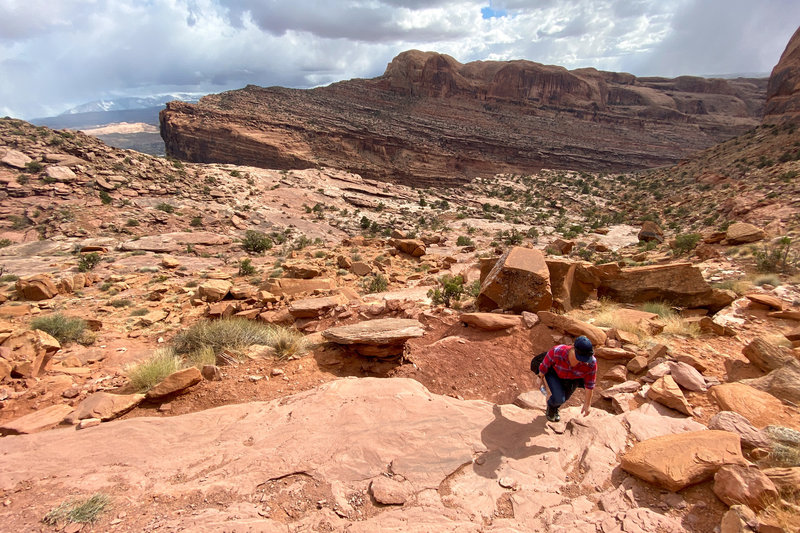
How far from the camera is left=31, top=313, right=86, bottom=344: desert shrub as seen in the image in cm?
624

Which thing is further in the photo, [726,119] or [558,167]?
[726,119]

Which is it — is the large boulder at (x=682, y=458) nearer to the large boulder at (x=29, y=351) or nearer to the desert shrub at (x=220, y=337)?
the desert shrub at (x=220, y=337)

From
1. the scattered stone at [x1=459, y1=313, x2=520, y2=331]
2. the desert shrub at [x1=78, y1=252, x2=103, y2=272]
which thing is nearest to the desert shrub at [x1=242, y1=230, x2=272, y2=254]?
the desert shrub at [x1=78, y1=252, x2=103, y2=272]

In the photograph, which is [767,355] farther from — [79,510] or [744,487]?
[79,510]

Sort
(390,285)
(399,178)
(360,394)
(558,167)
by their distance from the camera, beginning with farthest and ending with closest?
(558,167) → (399,178) → (390,285) → (360,394)

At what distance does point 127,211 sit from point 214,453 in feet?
67.3

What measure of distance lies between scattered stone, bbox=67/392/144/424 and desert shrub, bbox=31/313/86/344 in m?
3.10

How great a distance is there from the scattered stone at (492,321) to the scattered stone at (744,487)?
141 inches

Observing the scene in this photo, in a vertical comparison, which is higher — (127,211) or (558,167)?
(558,167)

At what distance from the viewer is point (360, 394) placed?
14.3 feet

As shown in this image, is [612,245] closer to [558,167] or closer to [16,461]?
[16,461]

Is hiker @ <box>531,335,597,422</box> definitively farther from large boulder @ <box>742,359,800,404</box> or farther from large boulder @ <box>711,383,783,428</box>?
large boulder @ <box>742,359,800,404</box>

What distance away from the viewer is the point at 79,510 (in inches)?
105

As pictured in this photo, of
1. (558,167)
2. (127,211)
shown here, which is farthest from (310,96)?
(127,211)
